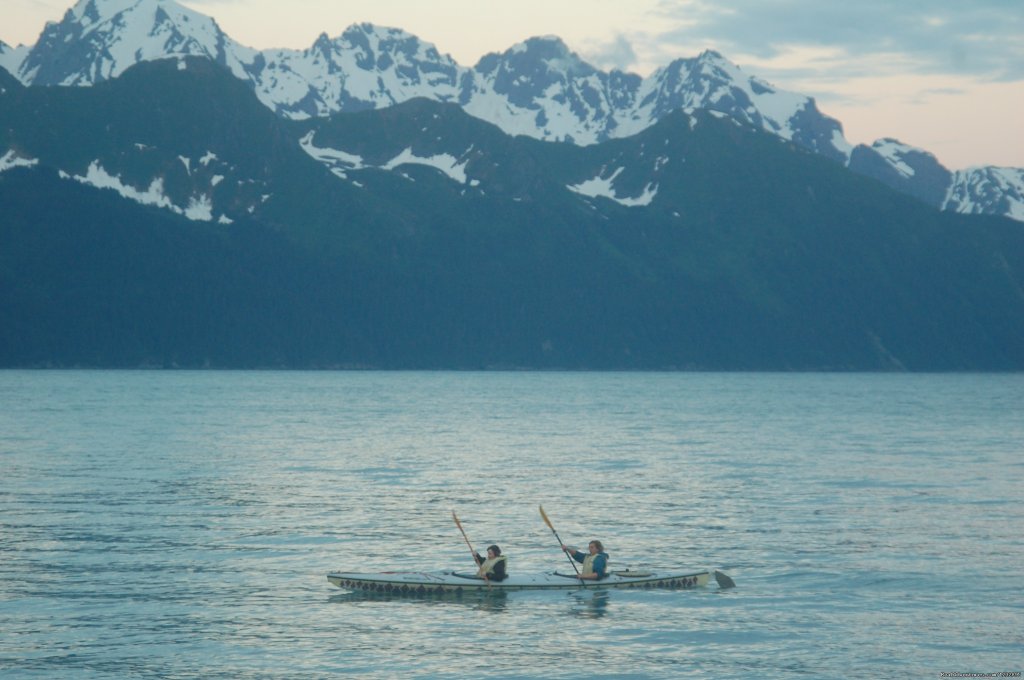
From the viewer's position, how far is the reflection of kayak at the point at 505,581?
4906 centimetres

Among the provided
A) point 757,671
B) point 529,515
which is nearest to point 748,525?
point 529,515

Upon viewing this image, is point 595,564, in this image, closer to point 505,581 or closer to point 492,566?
point 505,581

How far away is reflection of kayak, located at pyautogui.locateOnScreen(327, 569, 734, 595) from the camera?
49062 mm

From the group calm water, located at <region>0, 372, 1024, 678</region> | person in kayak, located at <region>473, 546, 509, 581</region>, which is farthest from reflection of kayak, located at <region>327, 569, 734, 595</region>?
calm water, located at <region>0, 372, 1024, 678</region>

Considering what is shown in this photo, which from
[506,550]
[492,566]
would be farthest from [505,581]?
[506,550]

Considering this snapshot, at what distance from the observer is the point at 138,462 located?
325ft

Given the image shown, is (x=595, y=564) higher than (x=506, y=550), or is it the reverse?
(x=595, y=564)

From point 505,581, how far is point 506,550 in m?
10.9

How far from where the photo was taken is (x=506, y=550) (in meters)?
60.4

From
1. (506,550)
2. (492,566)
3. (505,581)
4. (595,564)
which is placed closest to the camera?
(492,566)

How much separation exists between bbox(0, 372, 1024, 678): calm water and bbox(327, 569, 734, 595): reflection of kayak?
1.92 ft

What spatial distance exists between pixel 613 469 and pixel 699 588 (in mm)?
48658

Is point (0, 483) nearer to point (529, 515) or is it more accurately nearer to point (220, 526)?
point (220, 526)

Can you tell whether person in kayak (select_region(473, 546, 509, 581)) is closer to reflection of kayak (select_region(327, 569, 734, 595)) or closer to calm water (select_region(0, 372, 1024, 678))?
reflection of kayak (select_region(327, 569, 734, 595))
